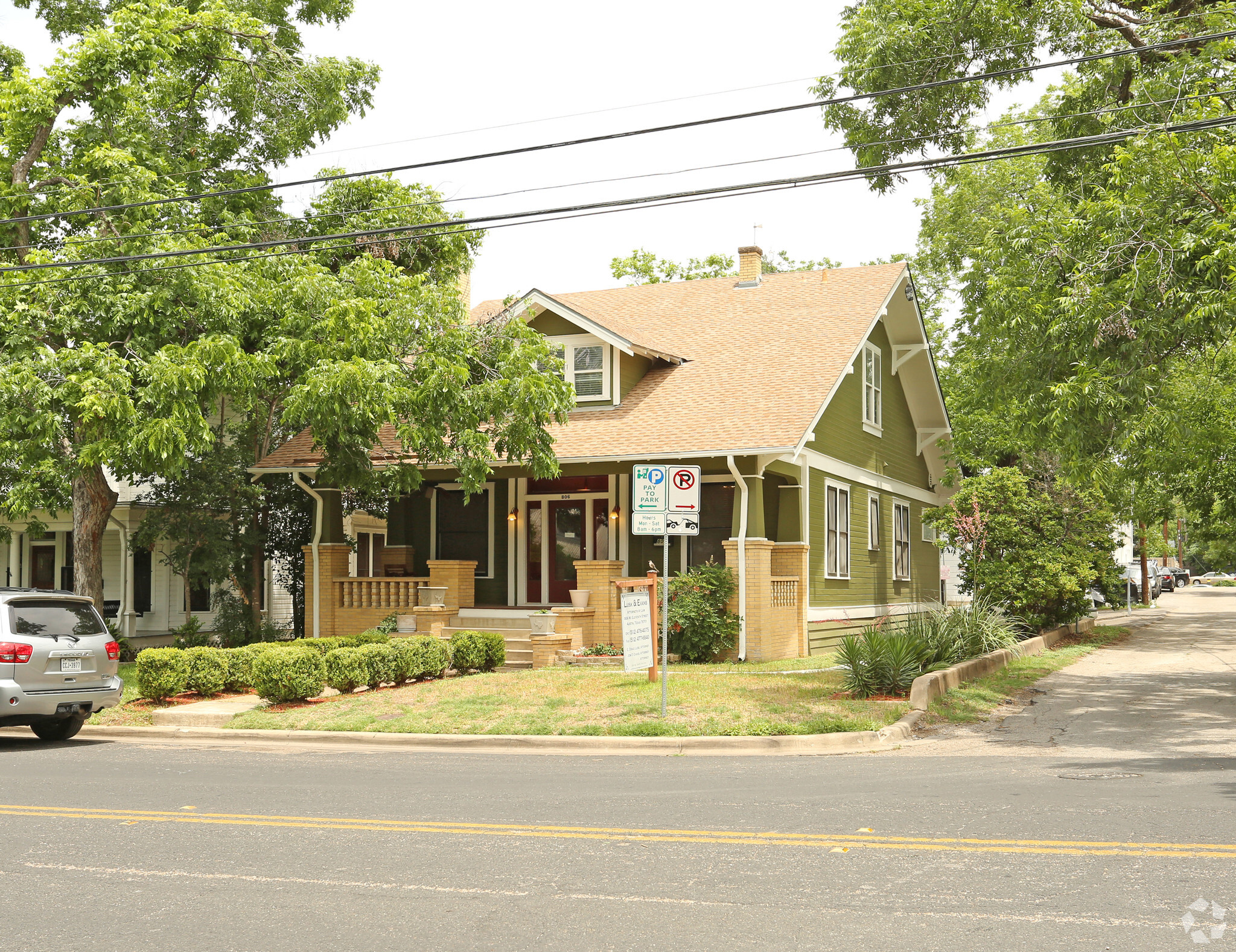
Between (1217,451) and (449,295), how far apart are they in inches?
526

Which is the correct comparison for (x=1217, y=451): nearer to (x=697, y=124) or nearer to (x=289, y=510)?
(x=697, y=124)

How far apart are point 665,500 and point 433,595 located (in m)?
9.31

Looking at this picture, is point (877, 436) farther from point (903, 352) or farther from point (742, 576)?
point (742, 576)

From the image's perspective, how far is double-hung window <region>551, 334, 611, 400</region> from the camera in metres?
23.2

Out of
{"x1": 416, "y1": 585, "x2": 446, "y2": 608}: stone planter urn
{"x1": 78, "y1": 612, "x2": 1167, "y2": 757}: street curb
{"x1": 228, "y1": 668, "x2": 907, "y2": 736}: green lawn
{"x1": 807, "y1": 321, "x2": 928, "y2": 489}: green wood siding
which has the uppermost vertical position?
{"x1": 807, "y1": 321, "x2": 928, "y2": 489}: green wood siding

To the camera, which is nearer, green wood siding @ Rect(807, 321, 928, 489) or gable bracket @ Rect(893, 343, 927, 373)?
green wood siding @ Rect(807, 321, 928, 489)

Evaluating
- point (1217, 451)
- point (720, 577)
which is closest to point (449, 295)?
point (720, 577)

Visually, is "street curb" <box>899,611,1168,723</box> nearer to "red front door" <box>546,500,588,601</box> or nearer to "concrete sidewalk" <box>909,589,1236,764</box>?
"concrete sidewalk" <box>909,589,1236,764</box>

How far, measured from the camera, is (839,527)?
24.7m

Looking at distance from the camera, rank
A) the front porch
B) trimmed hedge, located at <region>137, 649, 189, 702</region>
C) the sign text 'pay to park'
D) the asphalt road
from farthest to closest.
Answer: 1. the front porch
2. trimmed hedge, located at <region>137, 649, 189, 702</region>
3. the sign text 'pay to park'
4. the asphalt road

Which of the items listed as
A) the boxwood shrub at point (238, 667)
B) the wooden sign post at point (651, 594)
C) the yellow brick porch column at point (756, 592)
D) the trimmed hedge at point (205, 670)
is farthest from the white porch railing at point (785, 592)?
the trimmed hedge at point (205, 670)

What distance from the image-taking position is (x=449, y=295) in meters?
20.9

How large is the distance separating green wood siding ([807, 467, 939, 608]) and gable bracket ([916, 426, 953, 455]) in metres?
1.52

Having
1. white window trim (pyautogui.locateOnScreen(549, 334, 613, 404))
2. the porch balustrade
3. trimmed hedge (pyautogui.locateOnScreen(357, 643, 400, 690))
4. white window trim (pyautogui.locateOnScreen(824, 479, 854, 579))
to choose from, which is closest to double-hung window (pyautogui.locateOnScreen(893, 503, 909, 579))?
white window trim (pyautogui.locateOnScreen(824, 479, 854, 579))
